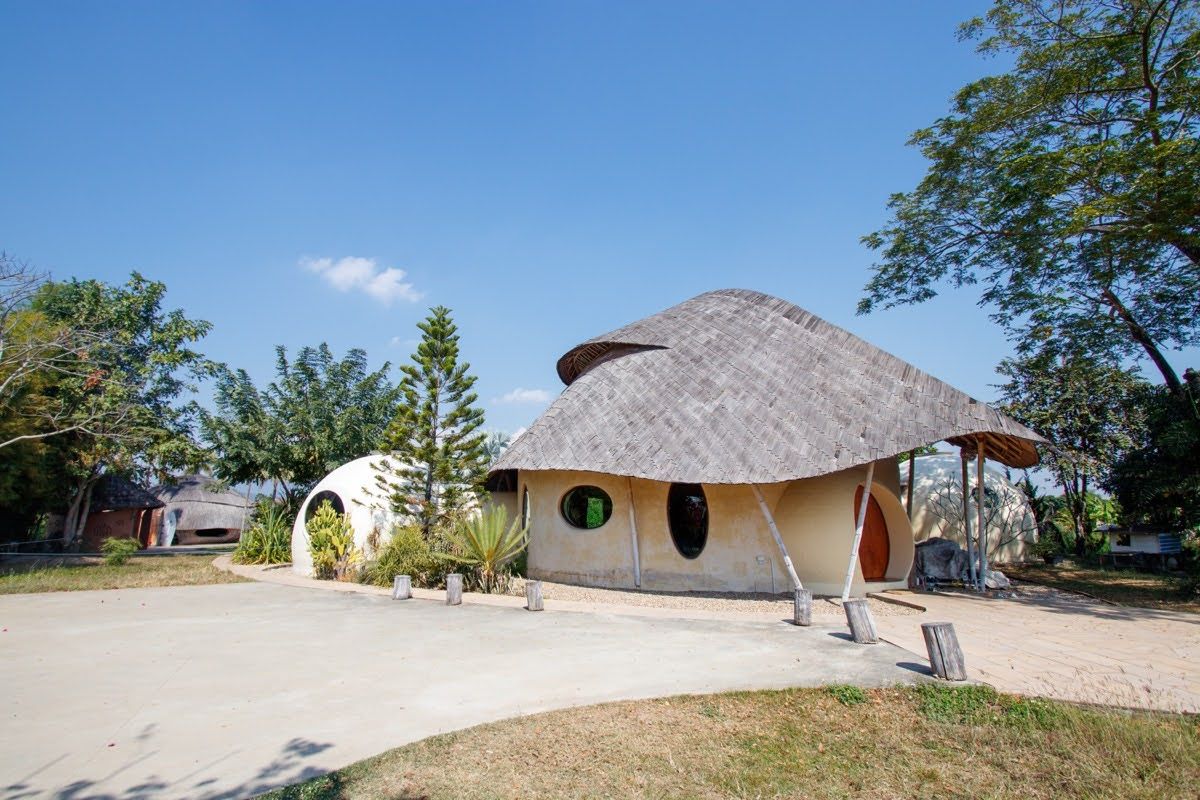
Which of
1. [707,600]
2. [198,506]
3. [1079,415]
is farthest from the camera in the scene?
[198,506]

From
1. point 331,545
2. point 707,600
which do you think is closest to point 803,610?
point 707,600

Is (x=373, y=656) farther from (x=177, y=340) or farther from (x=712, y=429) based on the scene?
(x=177, y=340)

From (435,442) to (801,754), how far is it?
12255 mm

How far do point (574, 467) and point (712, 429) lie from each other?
2.76 m

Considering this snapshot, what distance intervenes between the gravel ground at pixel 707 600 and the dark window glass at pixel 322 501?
6.38m

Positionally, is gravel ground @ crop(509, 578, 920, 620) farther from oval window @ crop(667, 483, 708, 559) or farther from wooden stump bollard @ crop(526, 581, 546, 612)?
oval window @ crop(667, 483, 708, 559)

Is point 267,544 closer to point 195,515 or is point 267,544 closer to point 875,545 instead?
point 875,545

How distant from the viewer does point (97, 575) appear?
14477mm

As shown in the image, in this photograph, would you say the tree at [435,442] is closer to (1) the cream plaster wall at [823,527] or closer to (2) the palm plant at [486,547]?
(2) the palm plant at [486,547]

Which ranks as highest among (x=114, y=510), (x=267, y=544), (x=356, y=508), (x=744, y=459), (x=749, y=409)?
(x=749, y=409)

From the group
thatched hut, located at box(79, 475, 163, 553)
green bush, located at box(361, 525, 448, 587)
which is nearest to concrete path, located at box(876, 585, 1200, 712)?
green bush, located at box(361, 525, 448, 587)

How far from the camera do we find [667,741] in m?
4.35

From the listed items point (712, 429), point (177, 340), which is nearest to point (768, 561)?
point (712, 429)

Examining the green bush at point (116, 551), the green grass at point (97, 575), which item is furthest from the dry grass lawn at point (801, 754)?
the green bush at point (116, 551)
